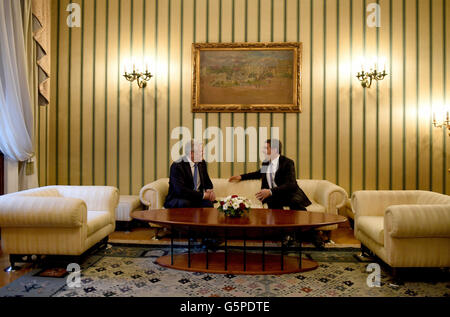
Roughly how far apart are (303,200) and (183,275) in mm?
1944

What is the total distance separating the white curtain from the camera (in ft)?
13.9

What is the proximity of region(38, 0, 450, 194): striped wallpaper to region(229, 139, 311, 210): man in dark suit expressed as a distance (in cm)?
65

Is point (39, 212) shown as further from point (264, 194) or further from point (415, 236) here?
point (415, 236)

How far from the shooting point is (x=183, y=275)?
332 cm

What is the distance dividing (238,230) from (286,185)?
57.8 inches

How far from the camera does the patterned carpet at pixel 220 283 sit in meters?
2.90

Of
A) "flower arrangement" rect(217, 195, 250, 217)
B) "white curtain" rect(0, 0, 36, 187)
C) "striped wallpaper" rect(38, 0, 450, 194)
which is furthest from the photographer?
"striped wallpaper" rect(38, 0, 450, 194)

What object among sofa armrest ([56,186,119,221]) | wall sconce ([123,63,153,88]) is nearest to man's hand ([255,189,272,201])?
sofa armrest ([56,186,119,221])

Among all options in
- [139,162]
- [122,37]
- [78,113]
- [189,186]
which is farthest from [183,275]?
[122,37]

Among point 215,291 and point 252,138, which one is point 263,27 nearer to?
point 252,138

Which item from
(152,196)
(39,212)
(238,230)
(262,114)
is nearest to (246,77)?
(262,114)

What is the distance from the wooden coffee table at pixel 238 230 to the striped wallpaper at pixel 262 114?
1949mm

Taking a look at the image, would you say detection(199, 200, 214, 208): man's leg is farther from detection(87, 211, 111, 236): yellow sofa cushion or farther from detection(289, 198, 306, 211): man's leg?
detection(87, 211, 111, 236): yellow sofa cushion

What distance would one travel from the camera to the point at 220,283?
3.13 metres
